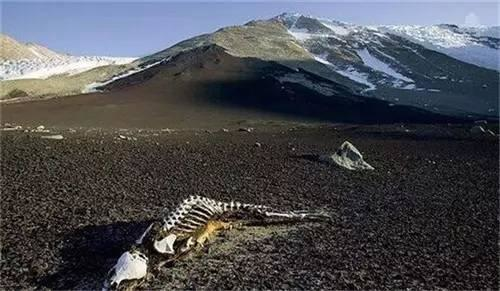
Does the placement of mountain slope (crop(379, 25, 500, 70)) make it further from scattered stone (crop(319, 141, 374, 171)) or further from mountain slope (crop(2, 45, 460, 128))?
scattered stone (crop(319, 141, 374, 171))

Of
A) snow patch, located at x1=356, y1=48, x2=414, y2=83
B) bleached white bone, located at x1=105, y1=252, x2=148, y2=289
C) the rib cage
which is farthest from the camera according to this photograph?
snow patch, located at x1=356, y1=48, x2=414, y2=83

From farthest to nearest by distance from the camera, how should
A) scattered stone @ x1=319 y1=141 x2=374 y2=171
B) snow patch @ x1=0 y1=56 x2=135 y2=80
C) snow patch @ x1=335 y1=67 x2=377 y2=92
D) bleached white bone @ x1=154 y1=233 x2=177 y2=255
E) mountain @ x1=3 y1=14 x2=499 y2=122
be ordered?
snow patch @ x1=335 y1=67 x2=377 y2=92 < snow patch @ x1=0 y1=56 x2=135 y2=80 < mountain @ x1=3 y1=14 x2=499 y2=122 < scattered stone @ x1=319 y1=141 x2=374 y2=171 < bleached white bone @ x1=154 y1=233 x2=177 y2=255

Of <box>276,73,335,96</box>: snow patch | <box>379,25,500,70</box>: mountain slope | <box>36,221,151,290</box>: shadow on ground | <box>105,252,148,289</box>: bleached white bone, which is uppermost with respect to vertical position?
<box>379,25,500,70</box>: mountain slope

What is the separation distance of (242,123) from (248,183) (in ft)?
47.3

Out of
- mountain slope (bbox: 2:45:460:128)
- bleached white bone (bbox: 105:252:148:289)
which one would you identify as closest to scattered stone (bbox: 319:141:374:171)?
bleached white bone (bbox: 105:252:148:289)

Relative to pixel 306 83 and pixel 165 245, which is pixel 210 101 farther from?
pixel 165 245

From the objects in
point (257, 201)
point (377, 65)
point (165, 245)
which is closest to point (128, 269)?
point (165, 245)

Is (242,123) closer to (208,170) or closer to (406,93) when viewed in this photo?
(208,170)

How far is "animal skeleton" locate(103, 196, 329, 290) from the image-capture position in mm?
4379

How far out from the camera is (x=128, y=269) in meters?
4.35

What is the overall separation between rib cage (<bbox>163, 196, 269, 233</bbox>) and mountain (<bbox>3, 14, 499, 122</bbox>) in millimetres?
21273

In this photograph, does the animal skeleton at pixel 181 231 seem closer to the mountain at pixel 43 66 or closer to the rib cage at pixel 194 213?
the rib cage at pixel 194 213

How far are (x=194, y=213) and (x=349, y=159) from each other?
5.36m

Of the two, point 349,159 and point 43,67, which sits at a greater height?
point 43,67
